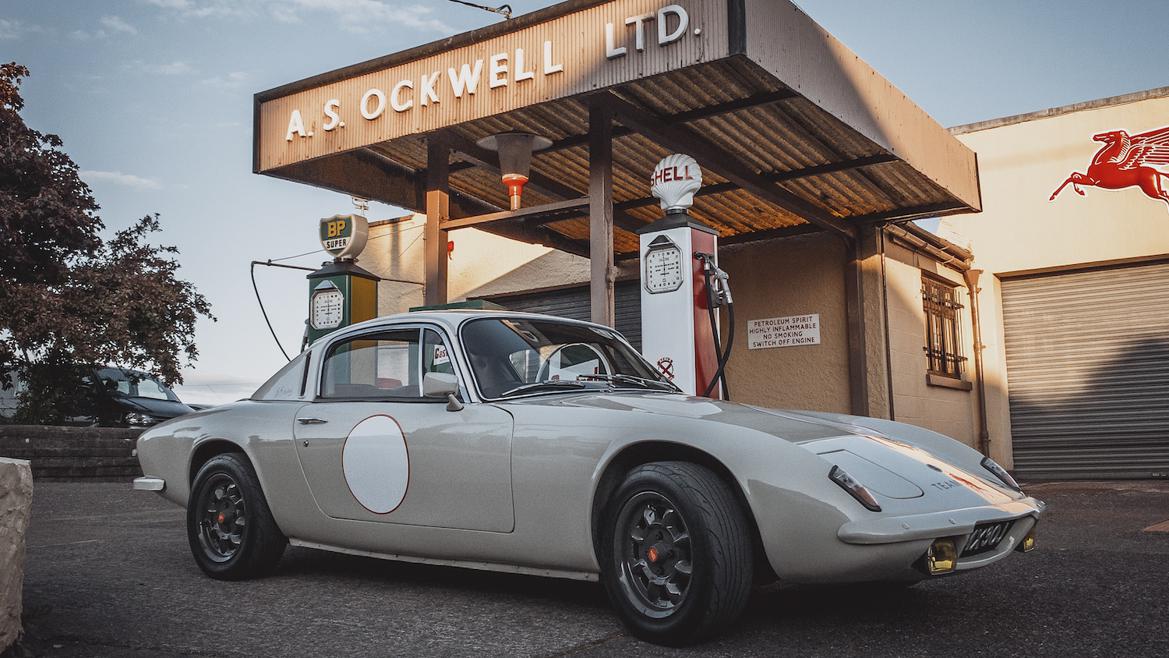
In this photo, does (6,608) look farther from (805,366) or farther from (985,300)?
(985,300)

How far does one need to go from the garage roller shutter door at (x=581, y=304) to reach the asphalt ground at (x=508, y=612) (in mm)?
8469

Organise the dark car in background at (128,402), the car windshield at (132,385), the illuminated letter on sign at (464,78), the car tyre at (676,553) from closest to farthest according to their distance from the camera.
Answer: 1. the car tyre at (676,553)
2. the illuminated letter on sign at (464,78)
3. the dark car in background at (128,402)
4. the car windshield at (132,385)

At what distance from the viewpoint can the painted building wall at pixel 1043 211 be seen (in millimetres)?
12961

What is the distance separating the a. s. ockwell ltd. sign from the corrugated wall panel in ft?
15.1

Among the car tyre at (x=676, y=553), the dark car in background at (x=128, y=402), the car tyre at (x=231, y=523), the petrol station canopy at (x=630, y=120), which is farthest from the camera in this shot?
the dark car in background at (x=128, y=402)

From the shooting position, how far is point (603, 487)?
3.61 m

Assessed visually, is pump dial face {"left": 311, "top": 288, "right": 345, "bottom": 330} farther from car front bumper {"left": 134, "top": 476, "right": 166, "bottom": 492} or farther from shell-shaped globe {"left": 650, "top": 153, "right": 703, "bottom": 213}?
car front bumper {"left": 134, "top": 476, "right": 166, "bottom": 492}

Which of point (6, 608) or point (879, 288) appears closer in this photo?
point (6, 608)

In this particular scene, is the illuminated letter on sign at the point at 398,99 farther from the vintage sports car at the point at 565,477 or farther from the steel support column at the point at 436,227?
the vintage sports car at the point at 565,477

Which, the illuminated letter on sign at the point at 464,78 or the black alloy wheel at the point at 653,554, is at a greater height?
the illuminated letter on sign at the point at 464,78

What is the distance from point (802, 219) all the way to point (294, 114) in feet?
21.2

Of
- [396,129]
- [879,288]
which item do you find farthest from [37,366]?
[879,288]

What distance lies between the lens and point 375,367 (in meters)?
4.85

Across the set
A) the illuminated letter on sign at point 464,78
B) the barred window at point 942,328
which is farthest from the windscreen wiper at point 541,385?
the barred window at point 942,328
